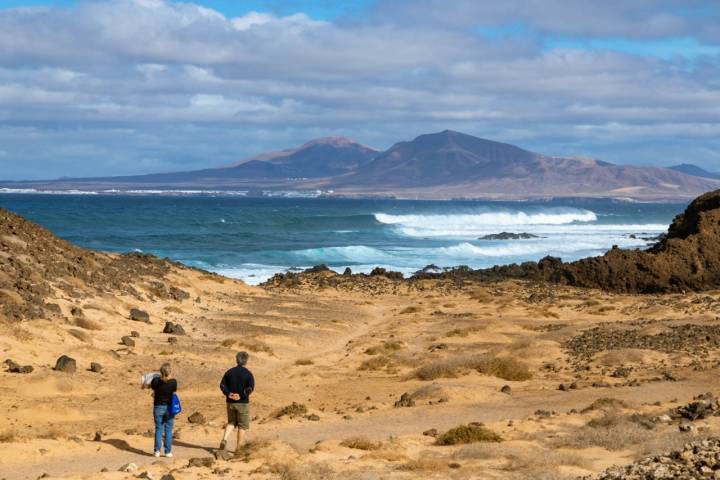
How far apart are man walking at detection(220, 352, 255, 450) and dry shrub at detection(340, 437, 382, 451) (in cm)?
158

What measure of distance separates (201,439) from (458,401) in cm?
541

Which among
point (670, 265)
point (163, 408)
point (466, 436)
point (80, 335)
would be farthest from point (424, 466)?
point (670, 265)

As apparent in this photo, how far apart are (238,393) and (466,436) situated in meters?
3.48

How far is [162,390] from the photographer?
14.2 m

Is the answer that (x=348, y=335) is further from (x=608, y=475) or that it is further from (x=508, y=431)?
(x=608, y=475)

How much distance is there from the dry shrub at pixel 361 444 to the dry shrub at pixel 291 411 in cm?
275

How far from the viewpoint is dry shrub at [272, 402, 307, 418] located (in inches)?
691

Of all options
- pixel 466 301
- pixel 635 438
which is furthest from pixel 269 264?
pixel 635 438

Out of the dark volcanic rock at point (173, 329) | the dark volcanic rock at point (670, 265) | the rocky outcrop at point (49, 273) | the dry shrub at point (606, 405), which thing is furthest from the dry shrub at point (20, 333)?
the dark volcanic rock at point (670, 265)

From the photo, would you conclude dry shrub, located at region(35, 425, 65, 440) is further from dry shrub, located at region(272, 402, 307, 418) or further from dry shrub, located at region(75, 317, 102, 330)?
dry shrub, located at region(75, 317, 102, 330)

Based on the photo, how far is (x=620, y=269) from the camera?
39531 mm

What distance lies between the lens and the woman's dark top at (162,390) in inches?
557

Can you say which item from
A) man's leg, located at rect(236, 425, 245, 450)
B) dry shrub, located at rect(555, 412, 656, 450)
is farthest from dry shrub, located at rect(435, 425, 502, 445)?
man's leg, located at rect(236, 425, 245, 450)

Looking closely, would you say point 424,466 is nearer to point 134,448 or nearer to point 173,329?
point 134,448
